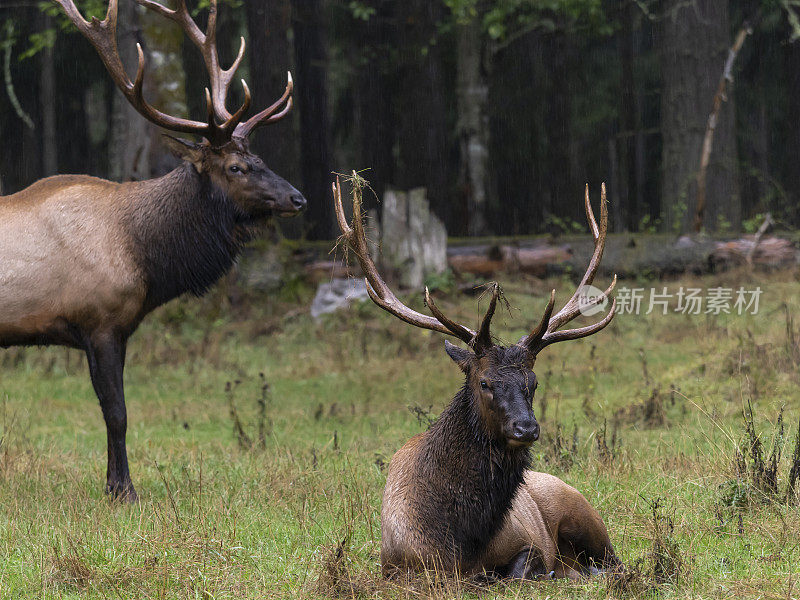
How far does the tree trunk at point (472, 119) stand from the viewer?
20375 millimetres

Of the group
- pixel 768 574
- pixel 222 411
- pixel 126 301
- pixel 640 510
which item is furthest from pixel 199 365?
pixel 768 574

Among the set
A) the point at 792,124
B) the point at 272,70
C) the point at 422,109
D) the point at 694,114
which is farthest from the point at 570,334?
the point at 792,124

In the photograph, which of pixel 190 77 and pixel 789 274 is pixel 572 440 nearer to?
→ pixel 789 274

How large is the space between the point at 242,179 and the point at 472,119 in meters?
13.6

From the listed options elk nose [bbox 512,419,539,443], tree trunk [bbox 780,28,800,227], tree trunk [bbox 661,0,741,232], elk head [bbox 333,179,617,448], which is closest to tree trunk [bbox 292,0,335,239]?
tree trunk [bbox 661,0,741,232]

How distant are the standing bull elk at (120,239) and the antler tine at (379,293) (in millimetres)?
1940

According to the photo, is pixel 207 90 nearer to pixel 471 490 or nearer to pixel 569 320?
pixel 569 320

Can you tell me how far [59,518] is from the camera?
602 cm

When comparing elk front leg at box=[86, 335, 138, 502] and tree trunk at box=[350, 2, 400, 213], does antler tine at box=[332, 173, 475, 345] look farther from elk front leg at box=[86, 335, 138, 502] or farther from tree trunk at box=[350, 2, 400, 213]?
tree trunk at box=[350, 2, 400, 213]

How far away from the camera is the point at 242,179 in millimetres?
7289

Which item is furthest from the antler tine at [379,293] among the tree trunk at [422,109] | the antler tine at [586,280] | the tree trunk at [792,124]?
the tree trunk at [792,124]

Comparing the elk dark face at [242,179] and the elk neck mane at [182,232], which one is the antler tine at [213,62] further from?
the elk neck mane at [182,232]

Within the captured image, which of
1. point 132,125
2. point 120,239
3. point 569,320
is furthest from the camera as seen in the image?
point 132,125

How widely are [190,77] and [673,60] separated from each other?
15.3 meters
